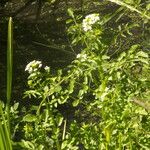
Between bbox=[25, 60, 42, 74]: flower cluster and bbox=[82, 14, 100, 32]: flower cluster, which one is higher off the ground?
bbox=[82, 14, 100, 32]: flower cluster

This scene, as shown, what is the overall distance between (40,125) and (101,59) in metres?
0.37

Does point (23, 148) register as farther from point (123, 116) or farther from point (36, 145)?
point (123, 116)

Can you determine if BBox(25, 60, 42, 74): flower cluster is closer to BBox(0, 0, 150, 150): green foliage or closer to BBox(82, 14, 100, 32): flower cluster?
BBox(0, 0, 150, 150): green foliage

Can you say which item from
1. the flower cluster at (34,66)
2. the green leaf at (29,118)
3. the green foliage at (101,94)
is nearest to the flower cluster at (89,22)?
the green foliage at (101,94)

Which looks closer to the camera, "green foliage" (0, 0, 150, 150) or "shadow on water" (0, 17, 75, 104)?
"green foliage" (0, 0, 150, 150)

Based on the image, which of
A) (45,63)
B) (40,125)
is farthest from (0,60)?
(40,125)

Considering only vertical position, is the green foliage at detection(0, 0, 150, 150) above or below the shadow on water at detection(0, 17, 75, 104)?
below

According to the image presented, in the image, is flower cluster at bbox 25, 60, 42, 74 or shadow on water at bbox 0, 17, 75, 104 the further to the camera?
shadow on water at bbox 0, 17, 75, 104

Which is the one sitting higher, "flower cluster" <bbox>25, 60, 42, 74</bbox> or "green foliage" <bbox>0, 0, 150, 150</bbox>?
"flower cluster" <bbox>25, 60, 42, 74</bbox>

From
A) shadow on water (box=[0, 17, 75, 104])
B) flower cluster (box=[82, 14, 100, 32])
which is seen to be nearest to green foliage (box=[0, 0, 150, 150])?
flower cluster (box=[82, 14, 100, 32])

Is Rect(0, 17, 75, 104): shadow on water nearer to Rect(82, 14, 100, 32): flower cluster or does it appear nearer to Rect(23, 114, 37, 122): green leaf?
Rect(23, 114, 37, 122): green leaf

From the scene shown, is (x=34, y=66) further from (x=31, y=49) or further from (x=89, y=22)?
(x=31, y=49)

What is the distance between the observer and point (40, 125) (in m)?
1.92

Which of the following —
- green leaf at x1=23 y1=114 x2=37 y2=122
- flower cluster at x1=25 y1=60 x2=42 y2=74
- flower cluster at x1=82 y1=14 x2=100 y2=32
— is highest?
flower cluster at x1=82 y1=14 x2=100 y2=32
